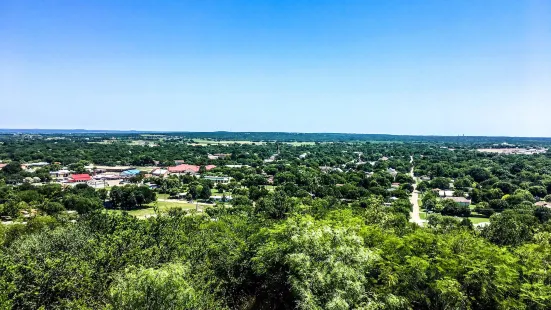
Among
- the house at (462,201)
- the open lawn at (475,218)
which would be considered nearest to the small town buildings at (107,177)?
the open lawn at (475,218)

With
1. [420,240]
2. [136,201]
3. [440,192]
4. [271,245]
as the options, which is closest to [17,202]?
[136,201]

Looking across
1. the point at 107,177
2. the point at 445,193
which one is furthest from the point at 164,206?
the point at 445,193

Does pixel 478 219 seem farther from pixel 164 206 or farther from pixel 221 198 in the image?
pixel 164 206

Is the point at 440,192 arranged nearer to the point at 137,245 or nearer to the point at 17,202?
the point at 137,245

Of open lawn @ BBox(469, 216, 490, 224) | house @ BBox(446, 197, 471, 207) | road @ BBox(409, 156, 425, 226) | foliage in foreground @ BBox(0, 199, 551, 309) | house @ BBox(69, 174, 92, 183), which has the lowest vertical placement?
open lawn @ BBox(469, 216, 490, 224)

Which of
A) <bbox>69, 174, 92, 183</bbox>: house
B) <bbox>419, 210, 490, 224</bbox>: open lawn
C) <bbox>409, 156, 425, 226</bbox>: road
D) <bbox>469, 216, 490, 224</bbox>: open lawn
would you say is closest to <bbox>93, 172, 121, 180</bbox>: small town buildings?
<bbox>69, 174, 92, 183</bbox>: house

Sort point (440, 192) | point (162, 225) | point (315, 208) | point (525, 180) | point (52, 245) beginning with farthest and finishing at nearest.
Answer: point (525, 180) < point (440, 192) < point (315, 208) < point (162, 225) < point (52, 245)

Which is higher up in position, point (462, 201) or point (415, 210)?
point (462, 201)

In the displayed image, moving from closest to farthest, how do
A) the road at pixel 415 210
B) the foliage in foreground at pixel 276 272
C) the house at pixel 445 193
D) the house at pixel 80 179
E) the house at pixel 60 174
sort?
the foliage in foreground at pixel 276 272 < the road at pixel 415 210 < the house at pixel 445 193 < the house at pixel 80 179 < the house at pixel 60 174

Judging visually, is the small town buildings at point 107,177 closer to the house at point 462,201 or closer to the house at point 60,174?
the house at point 60,174

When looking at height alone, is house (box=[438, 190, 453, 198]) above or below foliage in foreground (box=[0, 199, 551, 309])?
below

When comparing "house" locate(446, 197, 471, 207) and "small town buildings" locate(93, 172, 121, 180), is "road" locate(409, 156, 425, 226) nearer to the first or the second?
"house" locate(446, 197, 471, 207)
